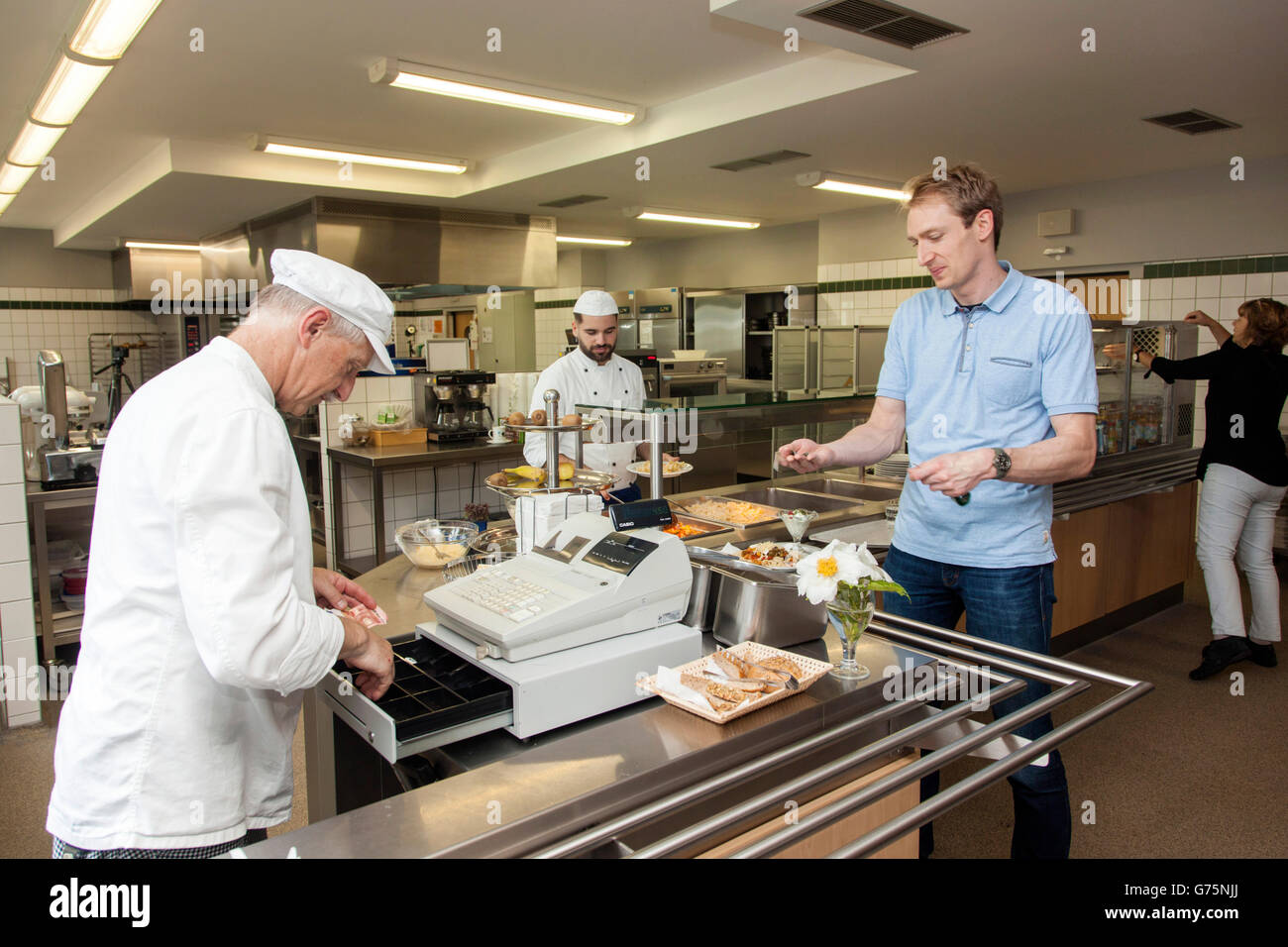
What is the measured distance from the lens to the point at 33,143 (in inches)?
220

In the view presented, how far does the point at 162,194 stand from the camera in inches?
264

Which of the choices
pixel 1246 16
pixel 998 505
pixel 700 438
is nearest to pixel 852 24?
pixel 1246 16

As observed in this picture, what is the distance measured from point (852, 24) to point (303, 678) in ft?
10.6

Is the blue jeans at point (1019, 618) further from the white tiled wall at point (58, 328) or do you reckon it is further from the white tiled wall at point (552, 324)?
the white tiled wall at point (58, 328)

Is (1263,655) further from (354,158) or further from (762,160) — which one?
(354,158)

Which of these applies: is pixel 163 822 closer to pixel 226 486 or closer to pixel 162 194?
pixel 226 486

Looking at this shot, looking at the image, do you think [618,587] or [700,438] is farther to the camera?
[700,438]

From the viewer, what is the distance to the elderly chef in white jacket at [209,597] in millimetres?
1201

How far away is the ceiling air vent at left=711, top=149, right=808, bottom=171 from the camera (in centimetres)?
575

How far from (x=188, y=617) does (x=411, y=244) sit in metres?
6.61

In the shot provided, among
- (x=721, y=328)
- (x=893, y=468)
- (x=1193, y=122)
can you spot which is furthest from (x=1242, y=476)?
(x=721, y=328)

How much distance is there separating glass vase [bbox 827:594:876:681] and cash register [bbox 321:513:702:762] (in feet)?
0.85

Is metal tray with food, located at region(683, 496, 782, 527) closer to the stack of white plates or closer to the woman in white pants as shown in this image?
the stack of white plates

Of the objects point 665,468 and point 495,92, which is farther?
point 495,92
